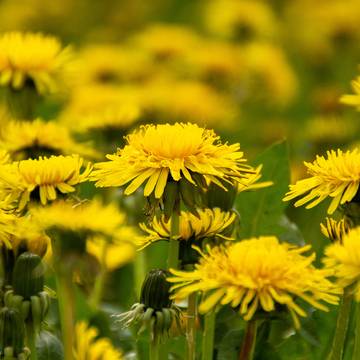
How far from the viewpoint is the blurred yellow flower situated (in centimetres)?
348

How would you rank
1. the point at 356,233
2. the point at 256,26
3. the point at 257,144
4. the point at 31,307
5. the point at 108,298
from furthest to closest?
the point at 256,26 < the point at 257,144 < the point at 108,298 < the point at 31,307 < the point at 356,233

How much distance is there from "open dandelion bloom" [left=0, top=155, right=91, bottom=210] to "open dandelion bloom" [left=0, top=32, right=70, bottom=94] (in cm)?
59

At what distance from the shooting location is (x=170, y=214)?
3.75 ft

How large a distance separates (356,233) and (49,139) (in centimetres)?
70

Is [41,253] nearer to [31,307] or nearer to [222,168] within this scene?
[31,307]

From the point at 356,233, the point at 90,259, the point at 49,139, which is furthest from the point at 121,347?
the point at 356,233

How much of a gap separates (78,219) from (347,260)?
280 mm

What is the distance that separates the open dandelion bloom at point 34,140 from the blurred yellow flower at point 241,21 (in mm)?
1933

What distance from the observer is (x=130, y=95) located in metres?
2.70

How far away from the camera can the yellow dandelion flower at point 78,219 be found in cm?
106

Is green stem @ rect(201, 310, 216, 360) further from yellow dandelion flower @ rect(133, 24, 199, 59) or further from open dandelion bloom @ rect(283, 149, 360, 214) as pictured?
yellow dandelion flower @ rect(133, 24, 199, 59)

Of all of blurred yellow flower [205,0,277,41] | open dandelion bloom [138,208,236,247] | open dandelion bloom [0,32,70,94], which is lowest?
open dandelion bloom [138,208,236,247]

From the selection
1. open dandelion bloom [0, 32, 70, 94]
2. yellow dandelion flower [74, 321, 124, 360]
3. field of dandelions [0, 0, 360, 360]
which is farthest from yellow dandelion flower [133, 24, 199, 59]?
yellow dandelion flower [74, 321, 124, 360]

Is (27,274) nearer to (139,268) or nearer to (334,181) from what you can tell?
(334,181)
